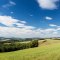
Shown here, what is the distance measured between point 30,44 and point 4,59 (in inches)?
1964

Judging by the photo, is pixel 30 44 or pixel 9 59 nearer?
pixel 9 59

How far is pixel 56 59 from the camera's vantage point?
13.0 meters

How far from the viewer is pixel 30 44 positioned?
63.5 metres

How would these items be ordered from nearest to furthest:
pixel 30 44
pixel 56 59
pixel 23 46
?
pixel 56 59 < pixel 23 46 < pixel 30 44

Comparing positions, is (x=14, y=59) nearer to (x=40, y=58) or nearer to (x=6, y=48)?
Result: (x=40, y=58)

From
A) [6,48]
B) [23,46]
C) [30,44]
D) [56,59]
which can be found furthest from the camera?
[30,44]

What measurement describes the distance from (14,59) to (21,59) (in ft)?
2.39

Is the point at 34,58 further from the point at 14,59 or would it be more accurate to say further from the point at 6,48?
the point at 6,48

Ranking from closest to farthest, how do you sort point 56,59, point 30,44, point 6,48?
point 56,59 < point 6,48 < point 30,44

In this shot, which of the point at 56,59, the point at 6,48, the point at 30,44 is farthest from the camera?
the point at 30,44

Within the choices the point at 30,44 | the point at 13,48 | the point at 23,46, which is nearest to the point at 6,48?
the point at 13,48

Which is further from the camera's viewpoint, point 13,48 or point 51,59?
point 13,48

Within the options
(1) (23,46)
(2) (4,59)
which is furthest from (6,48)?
(2) (4,59)

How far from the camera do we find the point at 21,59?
13.3 metres
